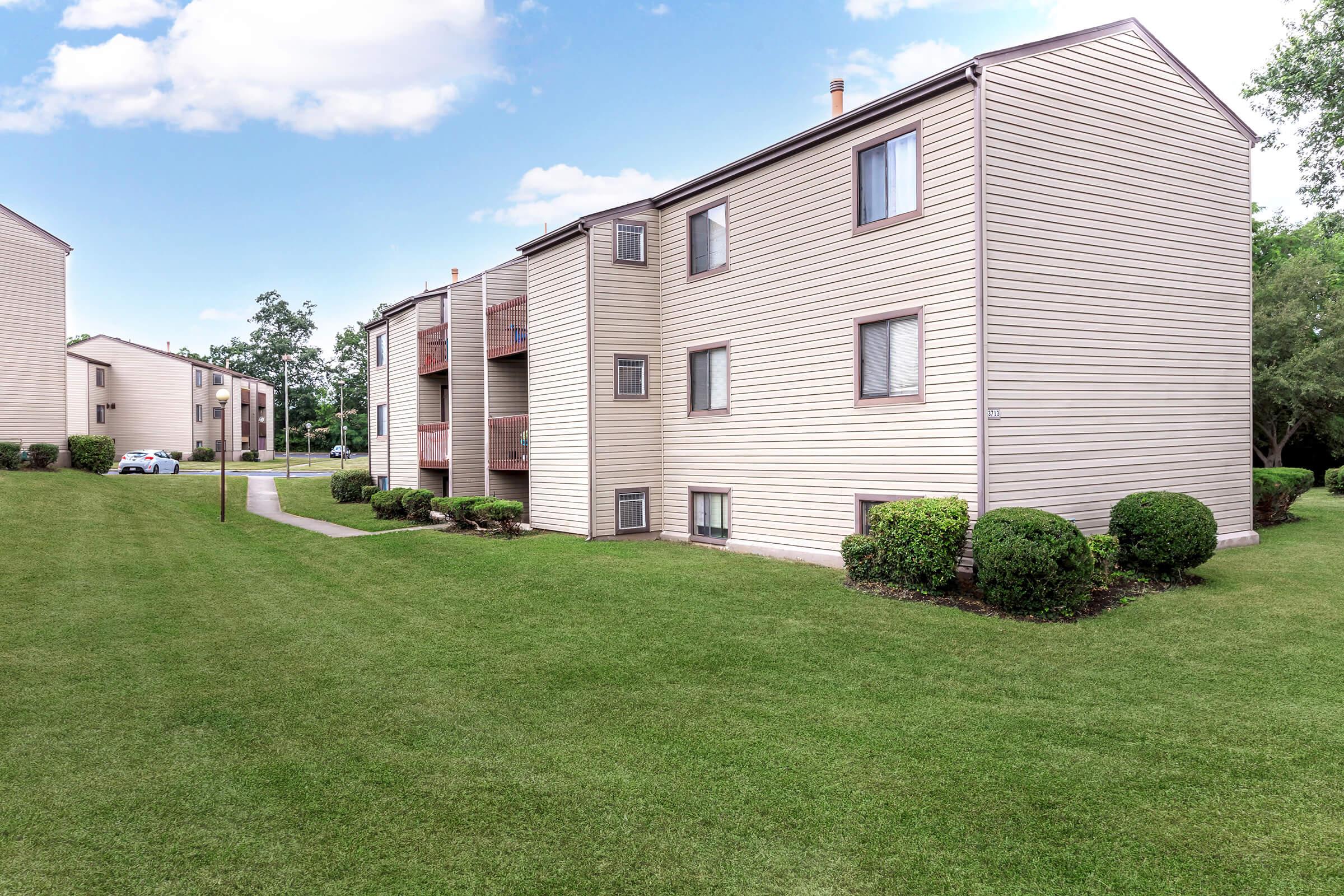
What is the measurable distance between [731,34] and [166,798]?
83.3ft

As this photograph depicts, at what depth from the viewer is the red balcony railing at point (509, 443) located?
20.0m

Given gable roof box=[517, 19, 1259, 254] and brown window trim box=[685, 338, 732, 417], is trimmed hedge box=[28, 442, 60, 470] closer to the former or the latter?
gable roof box=[517, 19, 1259, 254]

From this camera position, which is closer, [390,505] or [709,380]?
[709,380]

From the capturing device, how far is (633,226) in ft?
56.7

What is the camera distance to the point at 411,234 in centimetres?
5378

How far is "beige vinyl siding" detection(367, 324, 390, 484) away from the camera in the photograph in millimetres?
27969

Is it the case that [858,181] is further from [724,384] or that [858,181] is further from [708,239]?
[724,384]

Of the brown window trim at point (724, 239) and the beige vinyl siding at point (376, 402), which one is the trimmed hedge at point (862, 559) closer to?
the brown window trim at point (724, 239)

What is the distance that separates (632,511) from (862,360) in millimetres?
6707

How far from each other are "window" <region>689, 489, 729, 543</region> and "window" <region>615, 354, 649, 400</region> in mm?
2620

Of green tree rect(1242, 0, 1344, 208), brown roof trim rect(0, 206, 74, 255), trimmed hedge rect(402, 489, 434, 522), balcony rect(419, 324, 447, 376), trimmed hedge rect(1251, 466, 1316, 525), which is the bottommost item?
trimmed hedge rect(402, 489, 434, 522)

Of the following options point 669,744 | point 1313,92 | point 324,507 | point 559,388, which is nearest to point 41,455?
point 324,507

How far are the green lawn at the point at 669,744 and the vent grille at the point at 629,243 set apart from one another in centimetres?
881

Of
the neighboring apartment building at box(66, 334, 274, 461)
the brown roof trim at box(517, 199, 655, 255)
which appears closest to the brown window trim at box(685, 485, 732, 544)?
the brown roof trim at box(517, 199, 655, 255)
